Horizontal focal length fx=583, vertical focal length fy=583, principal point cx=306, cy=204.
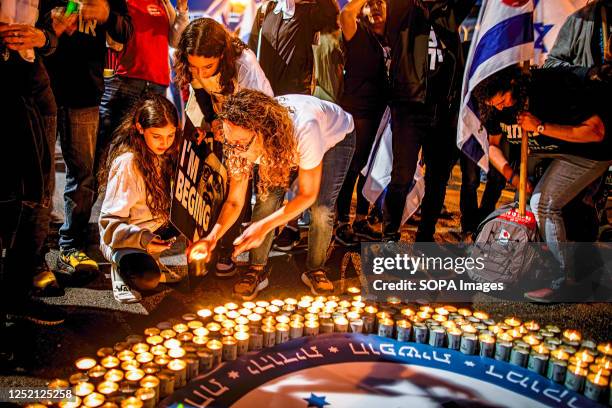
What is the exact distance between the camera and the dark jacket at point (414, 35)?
4.07 meters

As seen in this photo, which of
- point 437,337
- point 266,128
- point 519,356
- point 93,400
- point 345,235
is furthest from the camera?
point 345,235

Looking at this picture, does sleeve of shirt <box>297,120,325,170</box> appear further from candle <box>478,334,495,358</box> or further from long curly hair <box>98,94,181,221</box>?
candle <box>478,334,495,358</box>

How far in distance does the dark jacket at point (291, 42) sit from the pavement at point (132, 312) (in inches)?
49.7

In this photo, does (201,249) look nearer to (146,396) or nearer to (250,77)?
(250,77)

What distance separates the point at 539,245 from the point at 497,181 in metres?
1.04

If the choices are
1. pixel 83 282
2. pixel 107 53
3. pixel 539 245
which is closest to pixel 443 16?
pixel 539 245

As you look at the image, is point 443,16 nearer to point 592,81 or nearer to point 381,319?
point 592,81

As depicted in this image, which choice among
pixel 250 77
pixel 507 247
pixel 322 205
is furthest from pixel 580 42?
pixel 250 77

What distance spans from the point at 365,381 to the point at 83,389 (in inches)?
42.9

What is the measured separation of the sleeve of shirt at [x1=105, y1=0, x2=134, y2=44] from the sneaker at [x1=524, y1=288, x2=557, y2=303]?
2985mm

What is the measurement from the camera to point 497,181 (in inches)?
186

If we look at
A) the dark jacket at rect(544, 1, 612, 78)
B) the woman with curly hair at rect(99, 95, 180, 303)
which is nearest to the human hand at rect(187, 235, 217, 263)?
the woman with curly hair at rect(99, 95, 180, 303)

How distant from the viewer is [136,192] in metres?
3.09

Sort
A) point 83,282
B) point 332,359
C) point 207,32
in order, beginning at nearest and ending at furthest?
point 332,359 → point 207,32 → point 83,282
